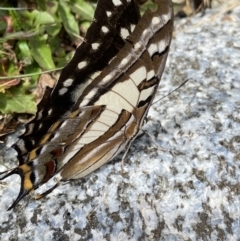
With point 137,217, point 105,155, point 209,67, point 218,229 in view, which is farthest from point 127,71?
point 209,67

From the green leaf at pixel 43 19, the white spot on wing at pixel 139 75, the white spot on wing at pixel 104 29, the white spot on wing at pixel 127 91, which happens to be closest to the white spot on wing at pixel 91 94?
the white spot on wing at pixel 127 91

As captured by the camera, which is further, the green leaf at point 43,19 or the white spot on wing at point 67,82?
the green leaf at point 43,19

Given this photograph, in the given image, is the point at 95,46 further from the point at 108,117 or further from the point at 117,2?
the point at 108,117

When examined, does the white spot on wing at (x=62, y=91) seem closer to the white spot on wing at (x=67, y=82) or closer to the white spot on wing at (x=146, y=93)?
the white spot on wing at (x=67, y=82)

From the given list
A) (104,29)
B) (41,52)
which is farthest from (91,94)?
(41,52)

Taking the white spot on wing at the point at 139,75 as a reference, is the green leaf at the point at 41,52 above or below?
below

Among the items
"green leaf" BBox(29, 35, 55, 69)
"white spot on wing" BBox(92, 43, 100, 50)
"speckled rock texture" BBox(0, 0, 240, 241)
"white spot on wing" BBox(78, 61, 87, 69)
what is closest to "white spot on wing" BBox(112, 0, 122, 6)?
"white spot on wing" BBox(92, 43, 100, 50)

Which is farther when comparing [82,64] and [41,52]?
[41,52]

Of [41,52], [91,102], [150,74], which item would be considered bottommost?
[41,52]
